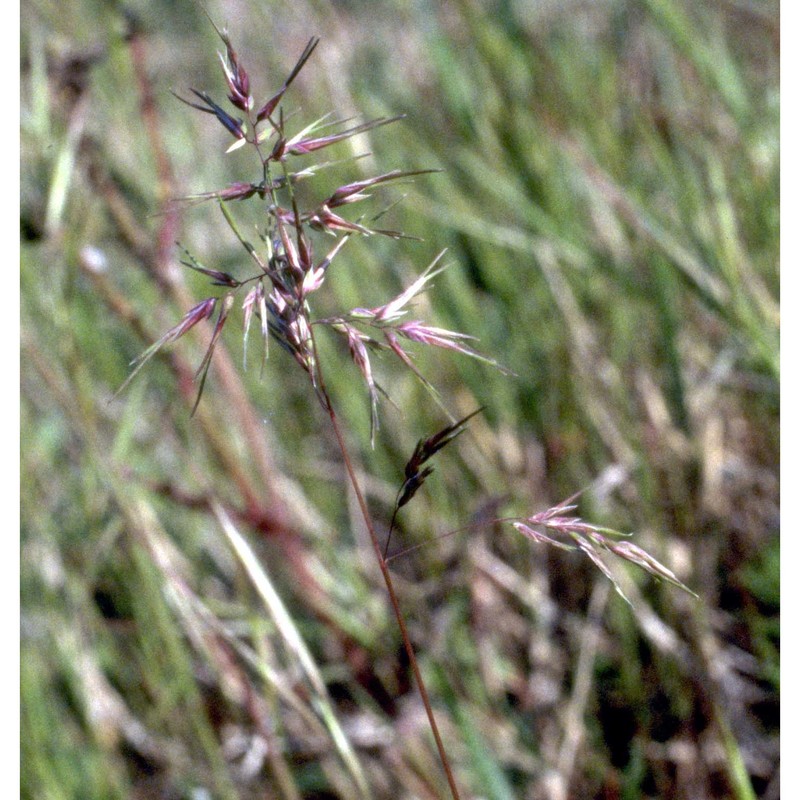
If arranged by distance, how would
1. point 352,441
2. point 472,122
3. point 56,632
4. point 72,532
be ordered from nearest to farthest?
1. point 56,632
2. point 72,532
3. point 472,122
4. point 352,441

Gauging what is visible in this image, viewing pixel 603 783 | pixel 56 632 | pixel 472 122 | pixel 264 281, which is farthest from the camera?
pixel 472 122

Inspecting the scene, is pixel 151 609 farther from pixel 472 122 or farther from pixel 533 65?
pixel 533 65

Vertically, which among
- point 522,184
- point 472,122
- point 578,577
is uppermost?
point 472,122

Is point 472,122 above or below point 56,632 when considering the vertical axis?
above

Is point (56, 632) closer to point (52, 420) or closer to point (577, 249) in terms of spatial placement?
point (52, 420)

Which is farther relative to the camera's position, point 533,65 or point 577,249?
point 533,65

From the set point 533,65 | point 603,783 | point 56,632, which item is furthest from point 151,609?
point 533,65

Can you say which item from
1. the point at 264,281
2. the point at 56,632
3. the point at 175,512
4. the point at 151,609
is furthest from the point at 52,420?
the point at 264,281
